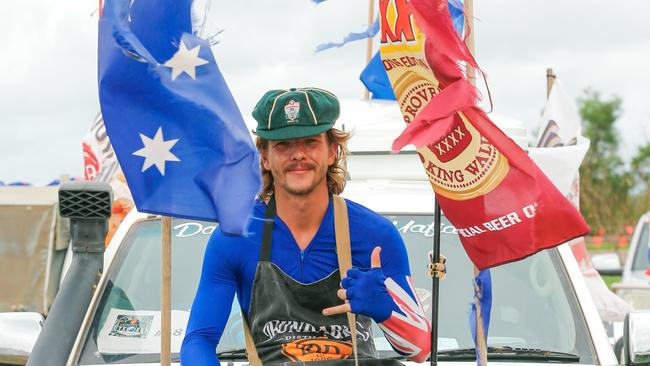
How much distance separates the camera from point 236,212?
3.96 meters

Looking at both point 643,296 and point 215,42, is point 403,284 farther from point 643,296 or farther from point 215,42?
point 643,296

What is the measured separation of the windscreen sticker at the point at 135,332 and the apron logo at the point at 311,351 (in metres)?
0.86

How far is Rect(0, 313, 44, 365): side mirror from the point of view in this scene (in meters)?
4.87

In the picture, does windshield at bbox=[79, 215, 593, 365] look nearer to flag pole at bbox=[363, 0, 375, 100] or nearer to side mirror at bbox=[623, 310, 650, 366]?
side mirror at bbox=[623, 310, 650, 366]

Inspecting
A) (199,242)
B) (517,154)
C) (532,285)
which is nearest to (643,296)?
(532,285)

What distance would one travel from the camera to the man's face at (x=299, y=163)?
417 centimetres

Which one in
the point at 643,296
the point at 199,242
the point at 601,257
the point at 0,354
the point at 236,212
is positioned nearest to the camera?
the point at 236,212

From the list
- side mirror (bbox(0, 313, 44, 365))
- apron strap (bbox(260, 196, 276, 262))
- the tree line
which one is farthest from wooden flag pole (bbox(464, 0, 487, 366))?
the tree line

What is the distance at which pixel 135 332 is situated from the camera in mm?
4973

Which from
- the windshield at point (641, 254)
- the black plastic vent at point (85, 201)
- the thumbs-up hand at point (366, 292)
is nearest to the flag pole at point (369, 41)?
the black plastic vent at point (85, 201)

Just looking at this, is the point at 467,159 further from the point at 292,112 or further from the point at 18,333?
the point at 18,333

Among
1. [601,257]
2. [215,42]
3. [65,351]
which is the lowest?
[601,257]

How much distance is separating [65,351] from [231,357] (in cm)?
59

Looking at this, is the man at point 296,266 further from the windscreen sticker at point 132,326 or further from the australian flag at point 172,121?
the windscreen sticker at point 132,326
